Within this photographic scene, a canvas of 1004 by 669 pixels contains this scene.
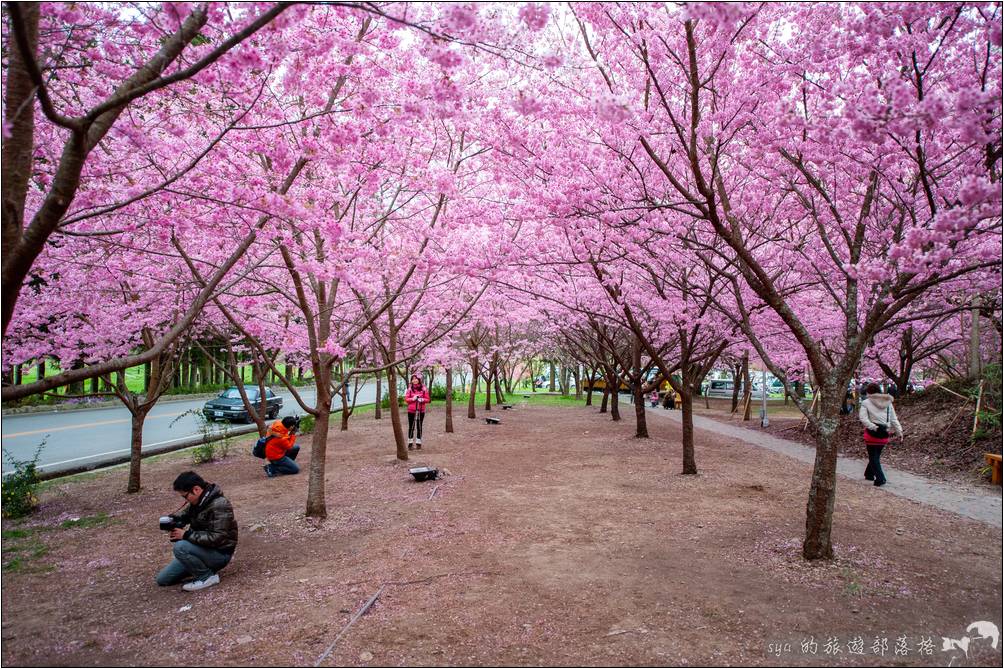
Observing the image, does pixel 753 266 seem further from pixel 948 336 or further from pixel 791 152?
pixel 948 336

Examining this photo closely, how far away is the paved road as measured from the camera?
12.5 metres

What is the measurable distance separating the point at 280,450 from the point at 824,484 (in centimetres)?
825

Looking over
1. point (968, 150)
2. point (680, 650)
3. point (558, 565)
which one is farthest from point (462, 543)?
point (968, 150)

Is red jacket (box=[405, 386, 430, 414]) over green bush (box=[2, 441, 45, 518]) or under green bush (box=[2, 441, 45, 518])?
over

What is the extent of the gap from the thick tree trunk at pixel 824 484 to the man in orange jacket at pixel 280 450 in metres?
8.00

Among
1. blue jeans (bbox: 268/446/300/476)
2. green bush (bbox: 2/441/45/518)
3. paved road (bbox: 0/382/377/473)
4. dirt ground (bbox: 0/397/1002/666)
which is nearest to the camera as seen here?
dirt ground (bbox: 0/397/1002/666)

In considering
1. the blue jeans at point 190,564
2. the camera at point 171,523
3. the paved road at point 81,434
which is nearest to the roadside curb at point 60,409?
the paved road at point 81,434

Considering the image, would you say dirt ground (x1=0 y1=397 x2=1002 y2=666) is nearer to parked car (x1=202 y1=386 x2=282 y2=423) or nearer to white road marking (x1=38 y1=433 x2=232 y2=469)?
white road marking (x1=38 y1=433 x2=232 y2=469)

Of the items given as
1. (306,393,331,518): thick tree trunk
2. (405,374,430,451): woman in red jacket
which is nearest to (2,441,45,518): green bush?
(306,393,331,518): thick tree trunk

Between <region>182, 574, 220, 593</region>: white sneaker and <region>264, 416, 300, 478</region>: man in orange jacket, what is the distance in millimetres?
5063

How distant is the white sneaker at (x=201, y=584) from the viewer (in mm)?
4875

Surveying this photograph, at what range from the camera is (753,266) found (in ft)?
15.8

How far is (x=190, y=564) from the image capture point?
4.94m

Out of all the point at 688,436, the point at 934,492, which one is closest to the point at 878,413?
the point at 934,492
